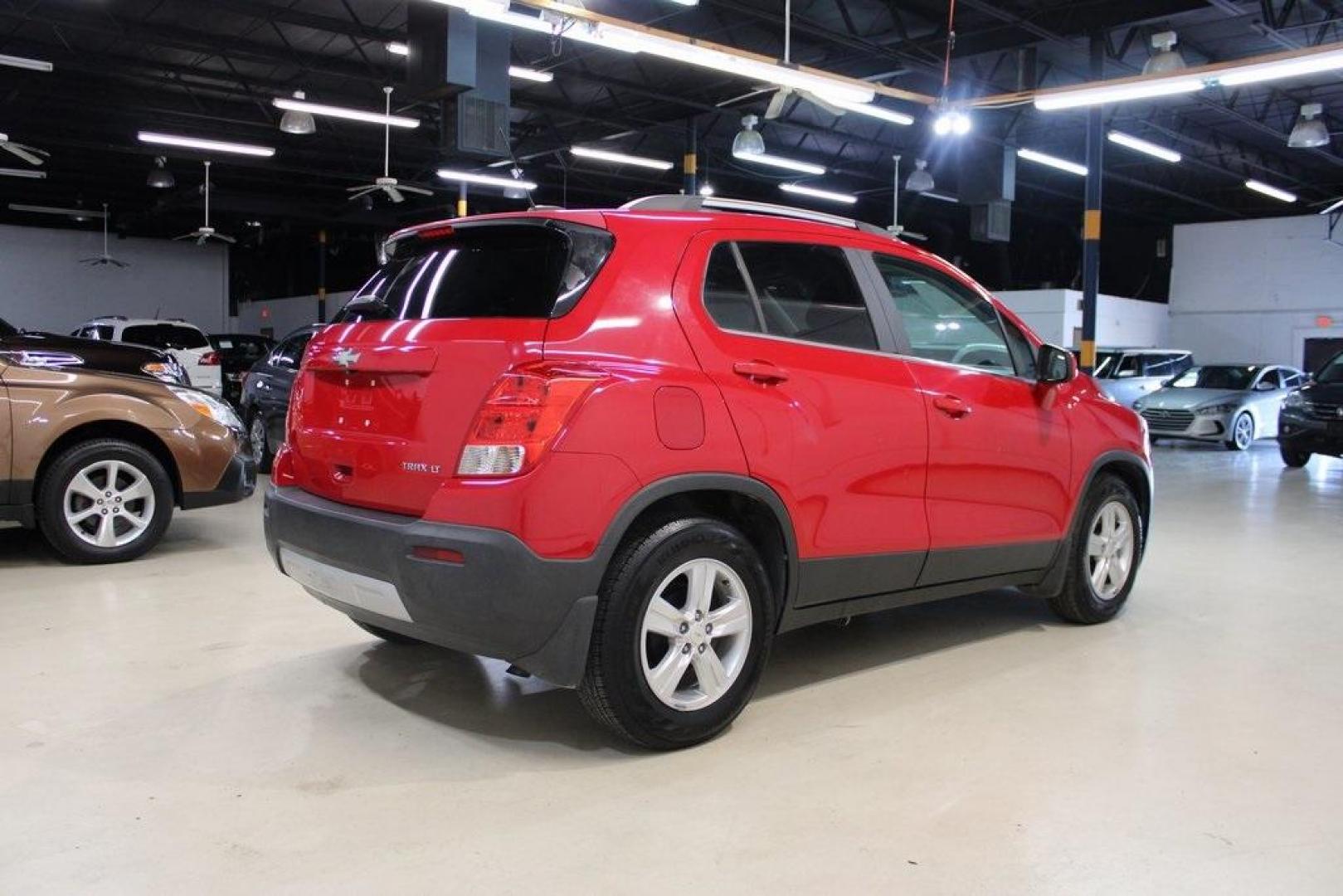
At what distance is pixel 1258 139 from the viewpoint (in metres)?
20.8

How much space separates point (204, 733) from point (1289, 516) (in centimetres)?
796

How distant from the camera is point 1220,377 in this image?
49.3 feet

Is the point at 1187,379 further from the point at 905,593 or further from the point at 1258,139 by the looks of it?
the point at 905,593

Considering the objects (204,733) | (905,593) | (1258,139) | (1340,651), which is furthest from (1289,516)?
(1258,139)

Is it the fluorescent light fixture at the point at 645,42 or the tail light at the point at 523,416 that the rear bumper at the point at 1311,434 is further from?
the tail light at the point at 523,416

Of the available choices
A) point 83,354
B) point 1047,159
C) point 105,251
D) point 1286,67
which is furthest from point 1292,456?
point 105,251

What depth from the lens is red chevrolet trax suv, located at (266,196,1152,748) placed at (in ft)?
8.70

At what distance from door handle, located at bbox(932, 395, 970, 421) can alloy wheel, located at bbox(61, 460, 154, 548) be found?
14.3ft

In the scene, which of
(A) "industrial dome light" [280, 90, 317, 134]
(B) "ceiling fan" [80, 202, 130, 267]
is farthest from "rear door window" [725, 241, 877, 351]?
(B) "ceiling fan" [80, 202, 130, 267]

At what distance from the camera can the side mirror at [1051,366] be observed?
4.00 m

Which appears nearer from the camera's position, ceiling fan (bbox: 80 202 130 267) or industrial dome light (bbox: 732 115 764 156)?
industrial dome light (bbox: 732 115 764 156)

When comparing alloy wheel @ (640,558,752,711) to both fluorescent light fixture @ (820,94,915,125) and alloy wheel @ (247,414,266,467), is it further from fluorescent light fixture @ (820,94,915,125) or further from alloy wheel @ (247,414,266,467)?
fluorescent light fixture @ (820,94,915,125)

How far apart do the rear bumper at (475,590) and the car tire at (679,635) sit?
0.30 feet

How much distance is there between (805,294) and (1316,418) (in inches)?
386
